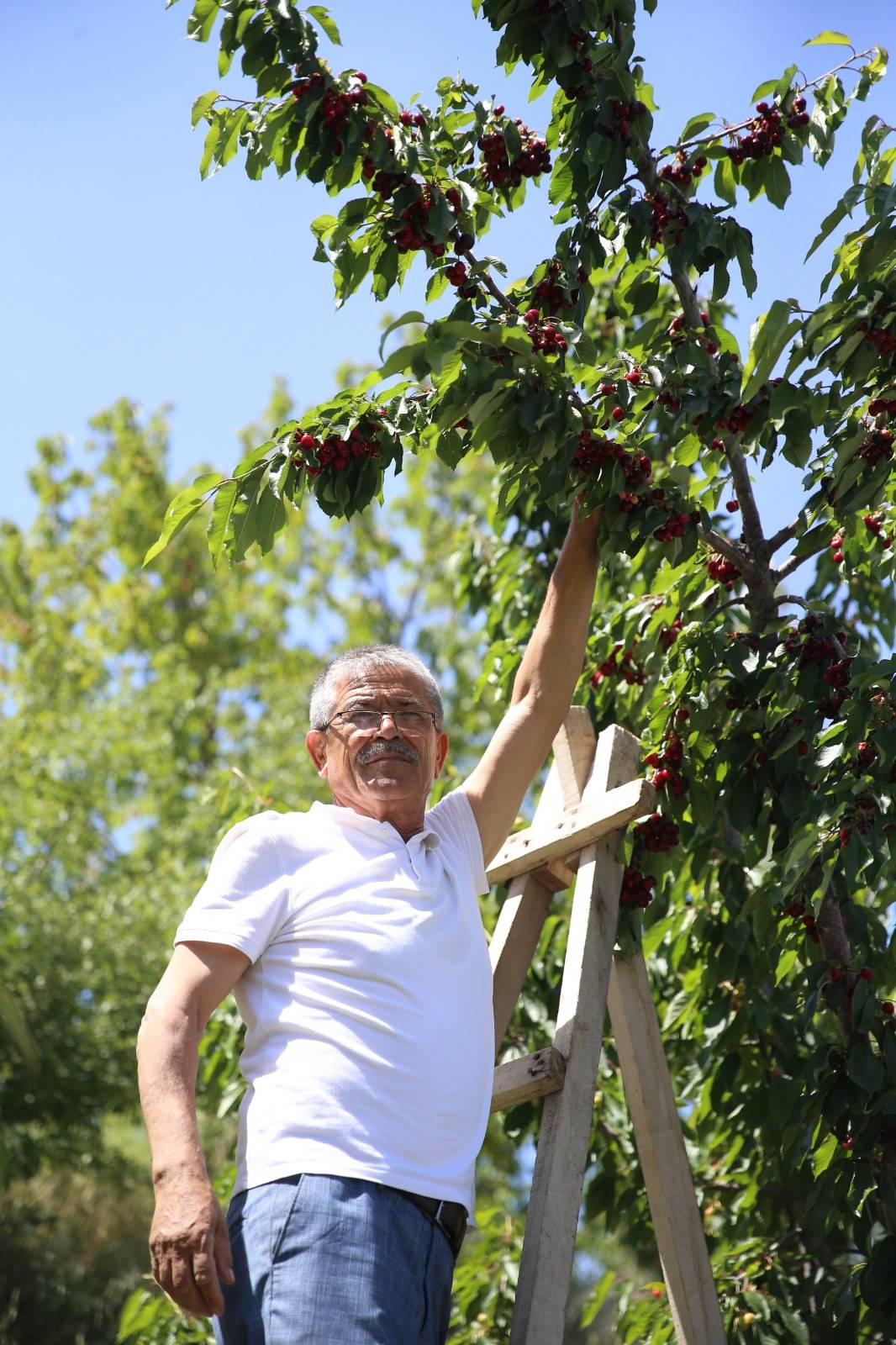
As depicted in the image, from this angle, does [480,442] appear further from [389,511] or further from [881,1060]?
[389,511]

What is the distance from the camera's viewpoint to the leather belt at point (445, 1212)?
2027 mm

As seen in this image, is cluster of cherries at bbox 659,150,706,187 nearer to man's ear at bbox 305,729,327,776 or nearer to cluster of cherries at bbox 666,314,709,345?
cluster of cherries at bbox 666,314,709,345

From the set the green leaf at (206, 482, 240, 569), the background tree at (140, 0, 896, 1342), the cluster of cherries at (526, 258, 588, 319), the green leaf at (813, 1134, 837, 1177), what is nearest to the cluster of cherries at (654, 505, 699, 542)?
the background tree at (140, 0, 896, 1342)

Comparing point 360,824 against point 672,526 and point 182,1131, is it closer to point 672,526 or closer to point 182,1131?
point 182,1131

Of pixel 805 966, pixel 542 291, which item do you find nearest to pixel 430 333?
pixel 542 291

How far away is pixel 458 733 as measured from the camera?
1466 centimetres

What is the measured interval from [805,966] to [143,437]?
1671 cm

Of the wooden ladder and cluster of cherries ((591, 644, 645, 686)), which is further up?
cluster of cherries ((591, 644, 645, 686))

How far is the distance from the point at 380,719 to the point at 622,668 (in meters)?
1.13

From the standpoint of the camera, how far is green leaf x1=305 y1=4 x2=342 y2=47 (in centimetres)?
248

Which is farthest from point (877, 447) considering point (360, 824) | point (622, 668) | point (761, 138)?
point (622, 668)

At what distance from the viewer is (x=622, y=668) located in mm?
3592

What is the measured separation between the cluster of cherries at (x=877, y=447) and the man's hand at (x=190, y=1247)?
162 cm

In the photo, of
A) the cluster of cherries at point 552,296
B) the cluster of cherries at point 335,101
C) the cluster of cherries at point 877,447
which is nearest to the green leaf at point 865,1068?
the cluster of cherries at point 877,447
